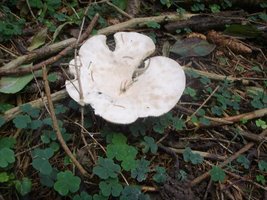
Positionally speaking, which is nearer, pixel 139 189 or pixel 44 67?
pixel 139 189

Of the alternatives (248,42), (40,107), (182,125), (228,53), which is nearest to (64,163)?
(40,107)

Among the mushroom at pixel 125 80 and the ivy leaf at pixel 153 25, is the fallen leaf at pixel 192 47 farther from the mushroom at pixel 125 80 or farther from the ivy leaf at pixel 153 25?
the mushroom at pixel 125 80

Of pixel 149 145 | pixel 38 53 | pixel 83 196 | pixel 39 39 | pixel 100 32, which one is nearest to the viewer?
pixel 83 196

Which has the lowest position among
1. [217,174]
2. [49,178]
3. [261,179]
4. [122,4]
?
[261,179]

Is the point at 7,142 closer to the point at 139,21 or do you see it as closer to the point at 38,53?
the point at 38,53

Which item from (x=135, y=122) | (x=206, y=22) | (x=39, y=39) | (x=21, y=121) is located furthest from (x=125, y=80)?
(x=206, y=22)

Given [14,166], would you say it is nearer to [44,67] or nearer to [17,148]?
[17,148]

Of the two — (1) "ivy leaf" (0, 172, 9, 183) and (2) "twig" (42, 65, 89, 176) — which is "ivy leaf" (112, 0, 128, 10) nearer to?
(2) "twig" (42, 65, 89, 176)

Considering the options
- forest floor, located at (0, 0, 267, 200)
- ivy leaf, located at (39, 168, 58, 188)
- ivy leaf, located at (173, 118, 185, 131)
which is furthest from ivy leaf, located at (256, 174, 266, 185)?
ivy leaf, located at (39, 168, 58, 188)
